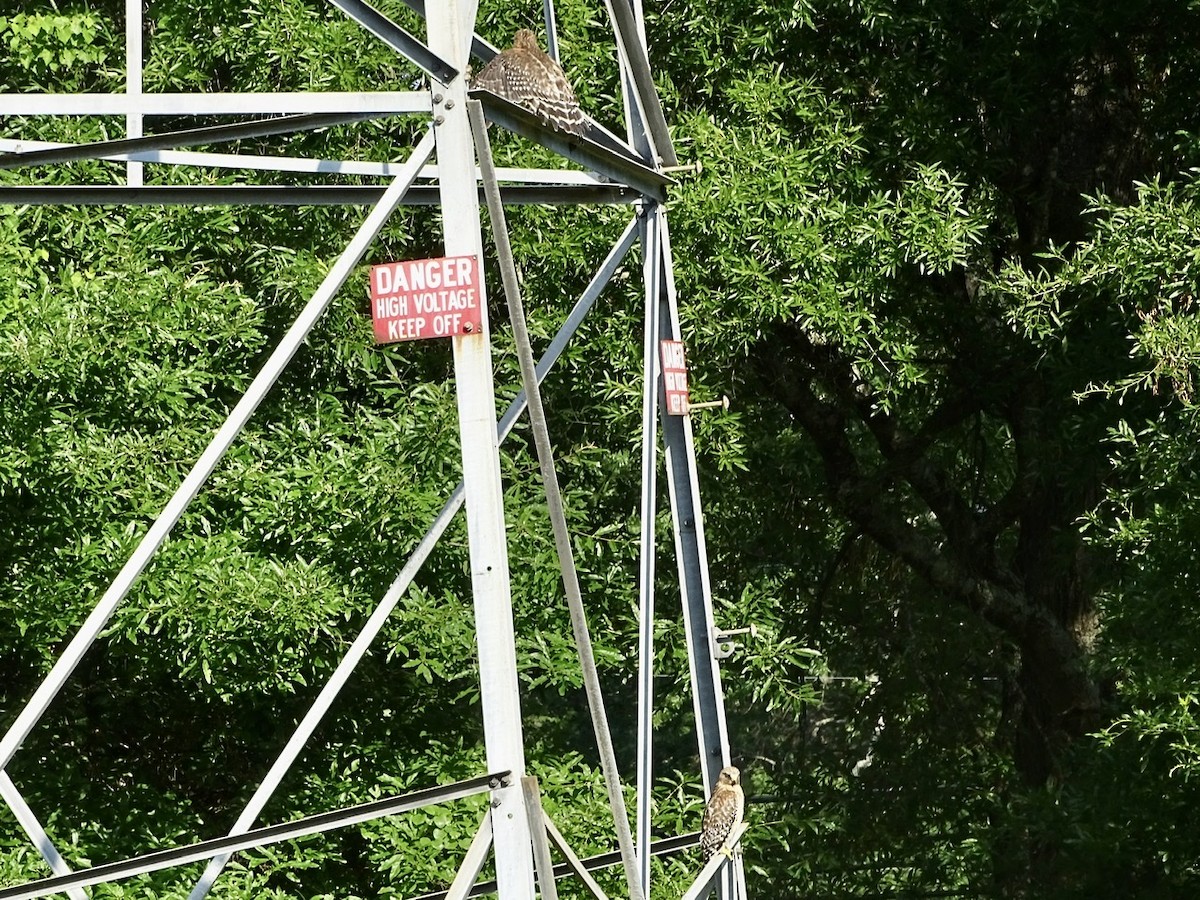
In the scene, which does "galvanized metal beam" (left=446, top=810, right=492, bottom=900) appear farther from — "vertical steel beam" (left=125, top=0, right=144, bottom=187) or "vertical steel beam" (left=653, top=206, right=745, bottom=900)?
"vertical steel beam" (left=125, top=0, right=144, bottom=187)

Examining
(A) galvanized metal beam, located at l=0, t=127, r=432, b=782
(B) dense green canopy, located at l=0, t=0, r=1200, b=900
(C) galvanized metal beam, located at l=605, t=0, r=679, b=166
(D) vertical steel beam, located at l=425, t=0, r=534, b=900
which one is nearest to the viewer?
(D) vertical steel beam, located at l=425, t=0, r=534, b=900

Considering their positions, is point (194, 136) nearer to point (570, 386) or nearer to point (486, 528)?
point (486, 528)

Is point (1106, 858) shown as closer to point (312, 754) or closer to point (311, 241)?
point (312, 754)

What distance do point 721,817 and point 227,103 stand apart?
267 cm

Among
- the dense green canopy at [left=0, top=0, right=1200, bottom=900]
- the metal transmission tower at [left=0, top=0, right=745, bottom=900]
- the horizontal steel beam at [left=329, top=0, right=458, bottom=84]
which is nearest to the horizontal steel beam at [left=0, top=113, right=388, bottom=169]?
the metal transmission tower at [left=0, top=0, right=745, bottom=900]

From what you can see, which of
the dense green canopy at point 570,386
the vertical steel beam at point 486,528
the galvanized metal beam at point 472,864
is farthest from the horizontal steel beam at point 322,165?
the galvanized metal beam at point 472,864

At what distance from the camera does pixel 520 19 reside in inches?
356

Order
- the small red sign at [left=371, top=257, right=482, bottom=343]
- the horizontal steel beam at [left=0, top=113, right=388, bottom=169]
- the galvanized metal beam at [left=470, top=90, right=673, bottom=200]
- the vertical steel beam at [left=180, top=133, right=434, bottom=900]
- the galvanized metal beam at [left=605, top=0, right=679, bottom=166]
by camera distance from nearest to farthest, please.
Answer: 1. the small red sign at [left=371, top=257, right=482, bottom=343]
2. the galvanized metal beam at [left=470, top=90, right=673, bottom=200]
3. the horizontal steel beam at [left=0, top=113, right=388, bottom=169]
4. the vertical steel beam at [left=180, top=133, right=434, bottom=900]
5. the galvanized metal beam at [left=605, top=0, right=679, bottom=166]

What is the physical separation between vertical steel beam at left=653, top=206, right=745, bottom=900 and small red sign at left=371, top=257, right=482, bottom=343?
4.44ft

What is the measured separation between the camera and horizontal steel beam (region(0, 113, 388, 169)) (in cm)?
459

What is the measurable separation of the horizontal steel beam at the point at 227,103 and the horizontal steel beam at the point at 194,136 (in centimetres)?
5

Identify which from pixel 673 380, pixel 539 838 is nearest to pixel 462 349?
pixel 539 838

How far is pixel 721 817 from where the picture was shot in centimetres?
558

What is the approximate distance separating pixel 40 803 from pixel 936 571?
5502 millimetres
